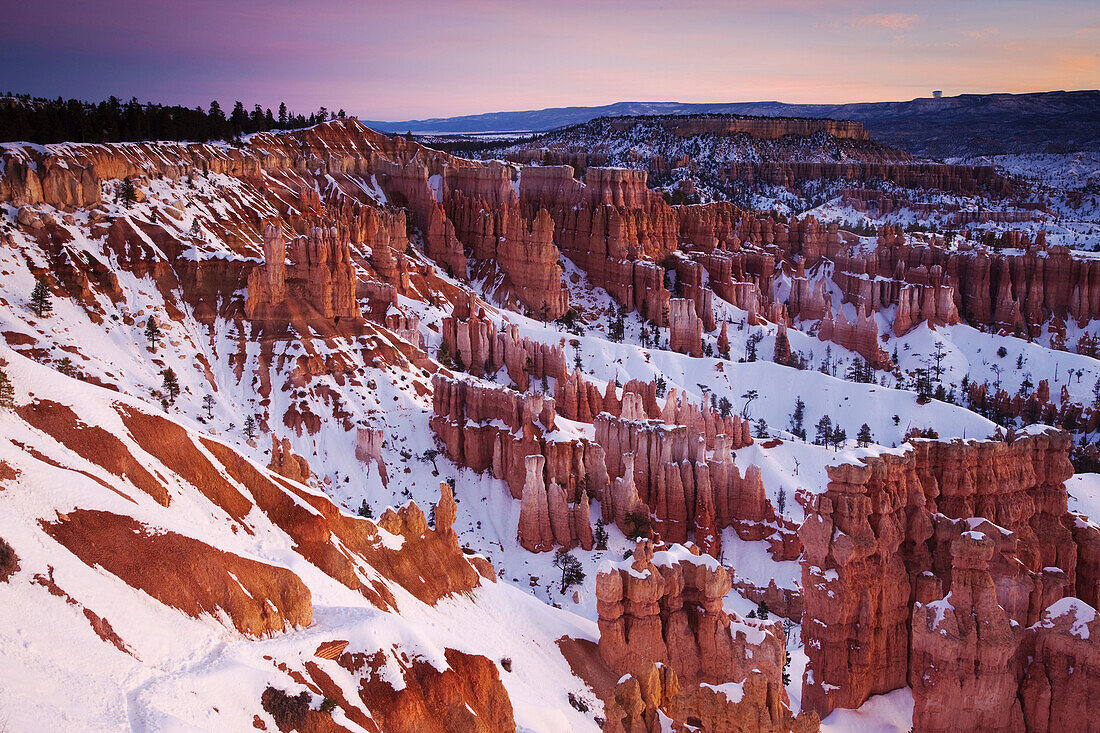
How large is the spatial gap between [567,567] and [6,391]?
29193mm

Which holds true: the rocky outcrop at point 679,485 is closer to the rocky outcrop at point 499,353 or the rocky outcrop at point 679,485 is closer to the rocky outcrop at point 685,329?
the rocky outcrop at point 499,353

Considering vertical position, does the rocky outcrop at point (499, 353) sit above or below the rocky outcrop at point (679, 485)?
above

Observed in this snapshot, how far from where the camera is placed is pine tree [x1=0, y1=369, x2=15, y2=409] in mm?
23391

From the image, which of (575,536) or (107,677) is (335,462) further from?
(107,677)

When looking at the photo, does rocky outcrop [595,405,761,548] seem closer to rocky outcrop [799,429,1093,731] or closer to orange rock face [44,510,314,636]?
rocky outcrop [799,429,1093,731]

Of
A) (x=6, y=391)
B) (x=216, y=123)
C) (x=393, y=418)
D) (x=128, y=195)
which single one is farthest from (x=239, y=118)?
(x=6, y=391)

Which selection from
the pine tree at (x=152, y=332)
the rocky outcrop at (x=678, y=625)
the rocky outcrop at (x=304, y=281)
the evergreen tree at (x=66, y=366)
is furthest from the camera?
the rocky outcrop at (x=304, y=281)

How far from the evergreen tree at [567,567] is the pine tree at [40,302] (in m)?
33.8

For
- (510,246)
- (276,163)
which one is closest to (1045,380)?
(510,246)

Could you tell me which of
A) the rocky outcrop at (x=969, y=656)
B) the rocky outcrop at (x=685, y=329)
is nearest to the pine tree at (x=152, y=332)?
the rocky outcrop at (x=969, y=656)

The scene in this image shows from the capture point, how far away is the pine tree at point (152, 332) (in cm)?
5612

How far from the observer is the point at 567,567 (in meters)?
46.5

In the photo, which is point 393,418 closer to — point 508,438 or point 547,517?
point 508,438

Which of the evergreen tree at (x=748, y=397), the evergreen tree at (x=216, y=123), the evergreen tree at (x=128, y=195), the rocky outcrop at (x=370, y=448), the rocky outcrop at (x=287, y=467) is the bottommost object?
the evergreen tree at (x=748, y=397)
